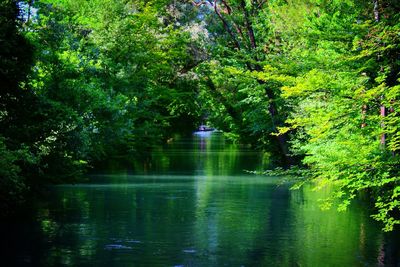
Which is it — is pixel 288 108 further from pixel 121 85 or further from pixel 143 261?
pixel 143 261

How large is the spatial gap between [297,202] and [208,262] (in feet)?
39.4

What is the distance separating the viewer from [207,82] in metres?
59.6

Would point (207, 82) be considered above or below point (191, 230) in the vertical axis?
above

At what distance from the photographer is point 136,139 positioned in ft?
182

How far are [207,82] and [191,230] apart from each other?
130 feet

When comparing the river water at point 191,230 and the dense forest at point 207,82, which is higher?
the dense forest at point 207,82

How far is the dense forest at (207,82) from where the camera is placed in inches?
653

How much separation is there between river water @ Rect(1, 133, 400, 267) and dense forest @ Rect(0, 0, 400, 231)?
1.03 meters

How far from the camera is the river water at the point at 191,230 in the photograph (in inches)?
669

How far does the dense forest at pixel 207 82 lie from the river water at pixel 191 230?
103 cm

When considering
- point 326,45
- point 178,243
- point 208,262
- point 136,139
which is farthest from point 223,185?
point 136,139

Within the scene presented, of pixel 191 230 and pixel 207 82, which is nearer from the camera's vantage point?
pixel 191 230

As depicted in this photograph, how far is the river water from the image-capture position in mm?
16984

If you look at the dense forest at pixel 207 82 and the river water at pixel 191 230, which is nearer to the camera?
the dense forest at pixel 207 82
